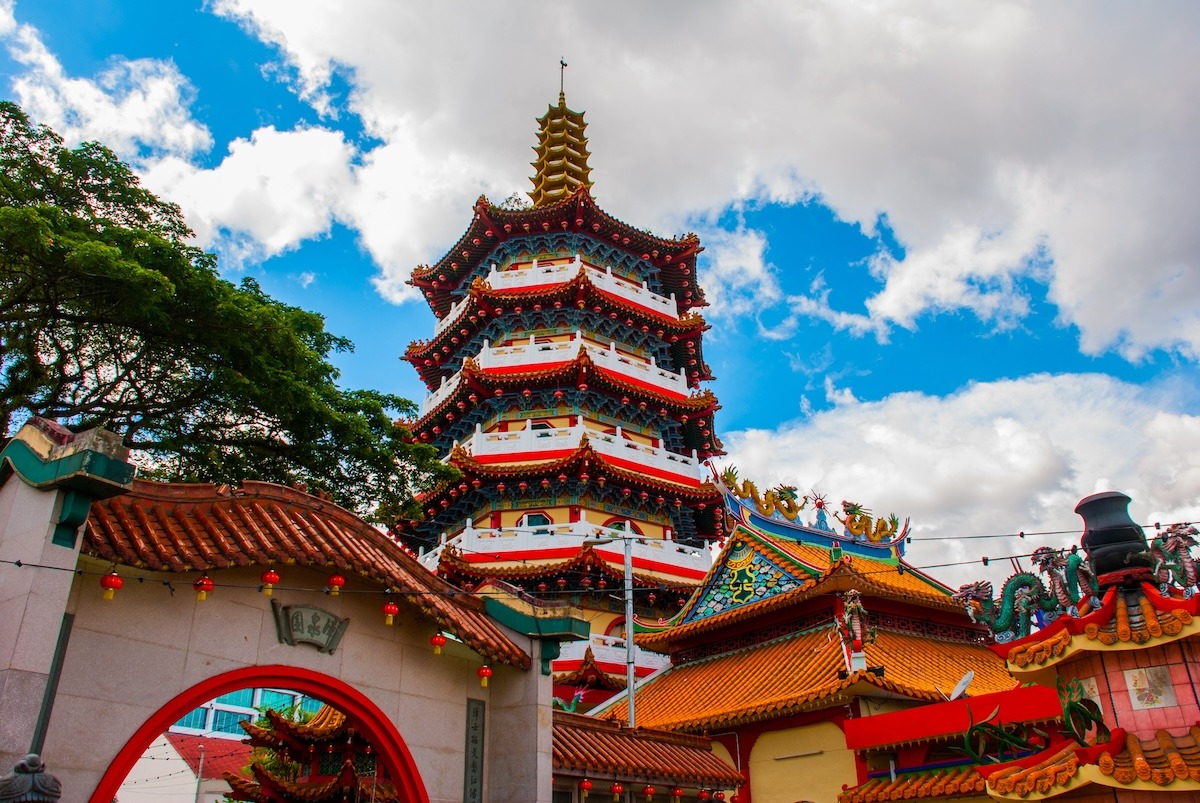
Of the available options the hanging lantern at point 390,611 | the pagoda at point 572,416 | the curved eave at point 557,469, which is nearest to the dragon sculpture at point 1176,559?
the hanging lantern at point 390,611

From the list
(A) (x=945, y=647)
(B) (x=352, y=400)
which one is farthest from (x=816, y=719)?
(B) (x=352, y=400)

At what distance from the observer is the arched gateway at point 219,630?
7.05 meters

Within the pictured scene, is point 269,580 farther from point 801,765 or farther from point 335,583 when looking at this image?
point 801,765

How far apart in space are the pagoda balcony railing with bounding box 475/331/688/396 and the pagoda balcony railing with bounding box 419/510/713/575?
513 centimetres

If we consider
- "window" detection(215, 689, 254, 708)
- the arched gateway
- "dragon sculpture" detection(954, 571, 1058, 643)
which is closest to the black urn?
"dragon sculpture" detection(954, 571, 1058, 643)

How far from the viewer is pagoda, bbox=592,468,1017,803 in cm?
1370

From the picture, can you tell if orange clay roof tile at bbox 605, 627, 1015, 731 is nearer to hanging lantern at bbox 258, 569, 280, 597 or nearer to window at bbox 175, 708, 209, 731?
hanging lantern at bbox 258, 569, 280, 597

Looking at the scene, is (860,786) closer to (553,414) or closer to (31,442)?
(31,442)

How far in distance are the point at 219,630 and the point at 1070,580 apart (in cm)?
858

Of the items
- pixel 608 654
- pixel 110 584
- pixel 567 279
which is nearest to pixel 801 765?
pixel 608 654

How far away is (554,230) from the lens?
30.4m

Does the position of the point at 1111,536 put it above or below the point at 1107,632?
above

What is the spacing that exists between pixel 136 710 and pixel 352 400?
9.30 m

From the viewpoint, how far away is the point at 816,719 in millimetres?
14016
